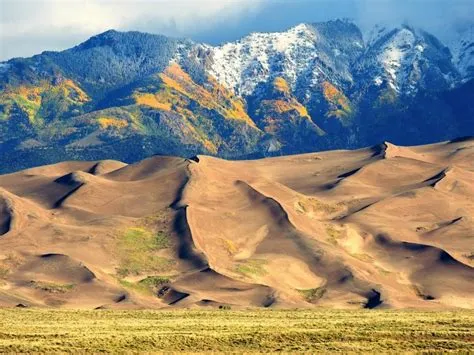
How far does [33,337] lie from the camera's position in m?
115

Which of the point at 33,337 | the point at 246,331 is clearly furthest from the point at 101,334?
the point at 246,331

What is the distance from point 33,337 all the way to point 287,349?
22275 millimetres

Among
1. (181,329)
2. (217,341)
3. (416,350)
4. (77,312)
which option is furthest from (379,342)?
(77,312)

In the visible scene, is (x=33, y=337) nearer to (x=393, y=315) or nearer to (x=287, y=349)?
(x=287, y=349)

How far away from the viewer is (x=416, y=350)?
107 m

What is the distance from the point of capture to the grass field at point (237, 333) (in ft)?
354

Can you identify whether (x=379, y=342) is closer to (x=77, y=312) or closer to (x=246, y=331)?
(x=246, y=331)

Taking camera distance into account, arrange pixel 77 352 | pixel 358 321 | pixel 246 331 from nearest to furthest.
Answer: pixel 77 352 → pixel 246 331 → pixel 358 321

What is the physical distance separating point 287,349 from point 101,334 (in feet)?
59.5

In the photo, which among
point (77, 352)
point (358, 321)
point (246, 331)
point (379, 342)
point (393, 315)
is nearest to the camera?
point (77, 352)

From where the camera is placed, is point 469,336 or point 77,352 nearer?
point 77,352

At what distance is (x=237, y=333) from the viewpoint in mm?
117938

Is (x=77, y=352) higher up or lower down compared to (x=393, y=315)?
higher up

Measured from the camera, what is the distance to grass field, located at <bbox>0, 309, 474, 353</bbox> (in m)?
108
